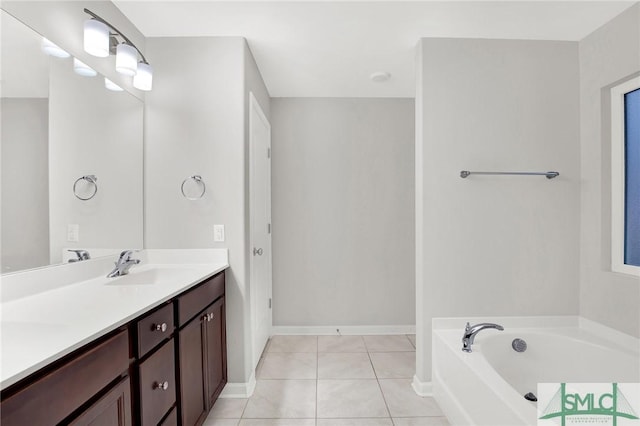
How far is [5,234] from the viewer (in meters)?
1.20

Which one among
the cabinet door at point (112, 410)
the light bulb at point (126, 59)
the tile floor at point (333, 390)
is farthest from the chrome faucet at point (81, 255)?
the tile floor at point (333, 390)

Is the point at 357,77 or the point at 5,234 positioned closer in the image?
the point at 5,234

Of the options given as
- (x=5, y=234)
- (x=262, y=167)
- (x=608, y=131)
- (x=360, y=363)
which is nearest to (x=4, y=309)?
(x=5, y=234)

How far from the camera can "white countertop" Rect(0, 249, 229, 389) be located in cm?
78

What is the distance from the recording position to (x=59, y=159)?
56.7 inches

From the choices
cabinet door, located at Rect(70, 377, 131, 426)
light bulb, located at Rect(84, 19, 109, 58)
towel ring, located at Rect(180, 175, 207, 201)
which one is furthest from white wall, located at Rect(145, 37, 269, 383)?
cabinet door, located at Rect(70, 377, 131, 426)

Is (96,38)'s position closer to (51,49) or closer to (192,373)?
(51,49)

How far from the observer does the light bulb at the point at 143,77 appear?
73.4 inches

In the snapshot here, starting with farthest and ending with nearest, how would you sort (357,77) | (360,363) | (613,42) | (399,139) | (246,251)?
1. (399,139)
2. (357,77)
3. (360,363)
4. (246,251)
5. (613,42)

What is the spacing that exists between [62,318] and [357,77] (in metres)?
2.61

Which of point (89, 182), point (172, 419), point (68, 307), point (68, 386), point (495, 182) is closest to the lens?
point (68, 386)

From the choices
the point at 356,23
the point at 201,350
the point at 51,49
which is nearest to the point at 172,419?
the point at 201,350

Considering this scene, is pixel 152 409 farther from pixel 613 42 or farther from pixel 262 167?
pixel 613 42

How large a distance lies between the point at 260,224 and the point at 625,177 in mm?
2595
